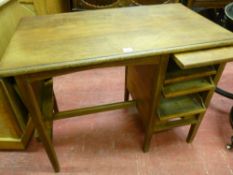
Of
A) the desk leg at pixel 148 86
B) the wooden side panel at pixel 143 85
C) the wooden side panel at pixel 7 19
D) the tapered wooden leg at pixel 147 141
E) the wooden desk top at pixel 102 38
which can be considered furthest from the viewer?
the tapered wooden leg at pixel 147 141

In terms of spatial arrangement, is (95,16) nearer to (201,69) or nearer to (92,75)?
(201,69)

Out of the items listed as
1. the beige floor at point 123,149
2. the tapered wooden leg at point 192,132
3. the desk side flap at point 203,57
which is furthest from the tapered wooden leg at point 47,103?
the tapered wooden leg at point 192,132

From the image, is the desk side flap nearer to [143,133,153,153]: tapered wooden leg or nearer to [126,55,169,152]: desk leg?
[126,55,169,152]: desk leg

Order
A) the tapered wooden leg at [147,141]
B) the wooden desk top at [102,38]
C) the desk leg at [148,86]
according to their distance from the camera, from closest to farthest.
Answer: the wooden desk top at [102,38], the desk leg at [148,86], the tapered wooden leg at [147,141]

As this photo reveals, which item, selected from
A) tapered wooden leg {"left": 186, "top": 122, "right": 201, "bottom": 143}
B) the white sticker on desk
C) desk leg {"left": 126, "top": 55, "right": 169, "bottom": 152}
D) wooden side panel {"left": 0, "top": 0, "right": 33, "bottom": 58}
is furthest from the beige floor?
the white sticker on desk

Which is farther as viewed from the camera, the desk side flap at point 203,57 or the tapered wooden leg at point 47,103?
the tapered wooden leg at point 47,103

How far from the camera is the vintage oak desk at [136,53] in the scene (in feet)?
2.83

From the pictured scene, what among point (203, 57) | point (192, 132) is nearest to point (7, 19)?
point (203, 57)

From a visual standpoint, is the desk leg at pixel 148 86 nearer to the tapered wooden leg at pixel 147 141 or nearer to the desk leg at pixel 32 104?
the tapered wooden leg at pixel 147 141

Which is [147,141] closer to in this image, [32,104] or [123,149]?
[123,149]

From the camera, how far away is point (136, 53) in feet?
2.90

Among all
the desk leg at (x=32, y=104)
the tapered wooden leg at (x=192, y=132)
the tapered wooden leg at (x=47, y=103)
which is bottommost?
the tapered wooden leg at (x=192, y=132)

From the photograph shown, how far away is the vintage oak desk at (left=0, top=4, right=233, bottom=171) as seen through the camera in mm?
863

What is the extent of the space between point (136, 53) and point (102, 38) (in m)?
0.21
